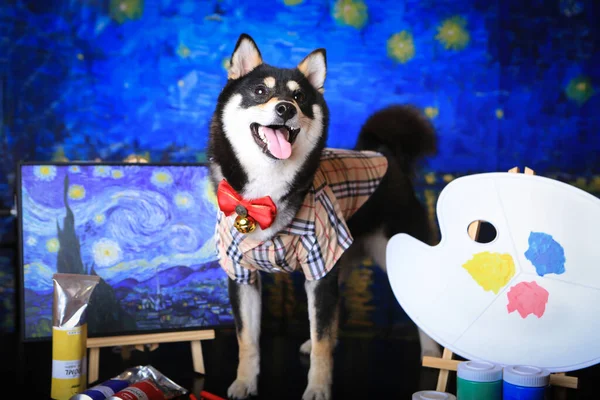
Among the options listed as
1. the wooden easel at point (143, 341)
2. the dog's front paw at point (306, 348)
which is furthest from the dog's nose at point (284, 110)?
the dog's front paw at point (306, 348)

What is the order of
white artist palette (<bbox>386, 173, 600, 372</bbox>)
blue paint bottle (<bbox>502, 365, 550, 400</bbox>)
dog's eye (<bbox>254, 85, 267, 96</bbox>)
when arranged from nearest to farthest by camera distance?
blue paint bottle (<bbox>502, 365, 550, 400</bbox>) < white artist palette (<bbox>386, 173, 600, 372</bbox>) < dog's eye (<bbox>254, 85, 267, 96</bbox>)

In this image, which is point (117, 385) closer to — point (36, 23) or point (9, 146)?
point (9, 146)

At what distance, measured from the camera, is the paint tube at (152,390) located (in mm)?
1588

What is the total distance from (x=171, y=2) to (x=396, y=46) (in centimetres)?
96

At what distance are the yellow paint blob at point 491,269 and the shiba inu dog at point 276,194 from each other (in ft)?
1.18

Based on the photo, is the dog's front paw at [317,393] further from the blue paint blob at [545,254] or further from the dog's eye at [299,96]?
the dog's eye at [299,96]

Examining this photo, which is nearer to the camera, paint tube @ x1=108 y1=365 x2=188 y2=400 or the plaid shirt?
paint tube @ x1=108 y1=365 x2=188 y2=400

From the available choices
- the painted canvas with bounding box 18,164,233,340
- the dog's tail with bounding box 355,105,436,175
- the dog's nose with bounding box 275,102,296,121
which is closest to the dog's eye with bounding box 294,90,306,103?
the dog's nose with bounding box 275,102,296,121

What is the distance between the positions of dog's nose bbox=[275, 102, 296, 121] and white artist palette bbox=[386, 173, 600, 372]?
1.63 feet

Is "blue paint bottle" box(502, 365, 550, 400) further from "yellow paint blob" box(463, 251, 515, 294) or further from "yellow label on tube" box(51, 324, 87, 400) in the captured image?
"yellow label on tube" box(51, 324, 87, 400)

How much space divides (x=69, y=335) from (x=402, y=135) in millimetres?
1365

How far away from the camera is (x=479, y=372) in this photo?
1480mm

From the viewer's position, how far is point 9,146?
8.25ft

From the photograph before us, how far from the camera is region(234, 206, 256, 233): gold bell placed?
1.63 metres
